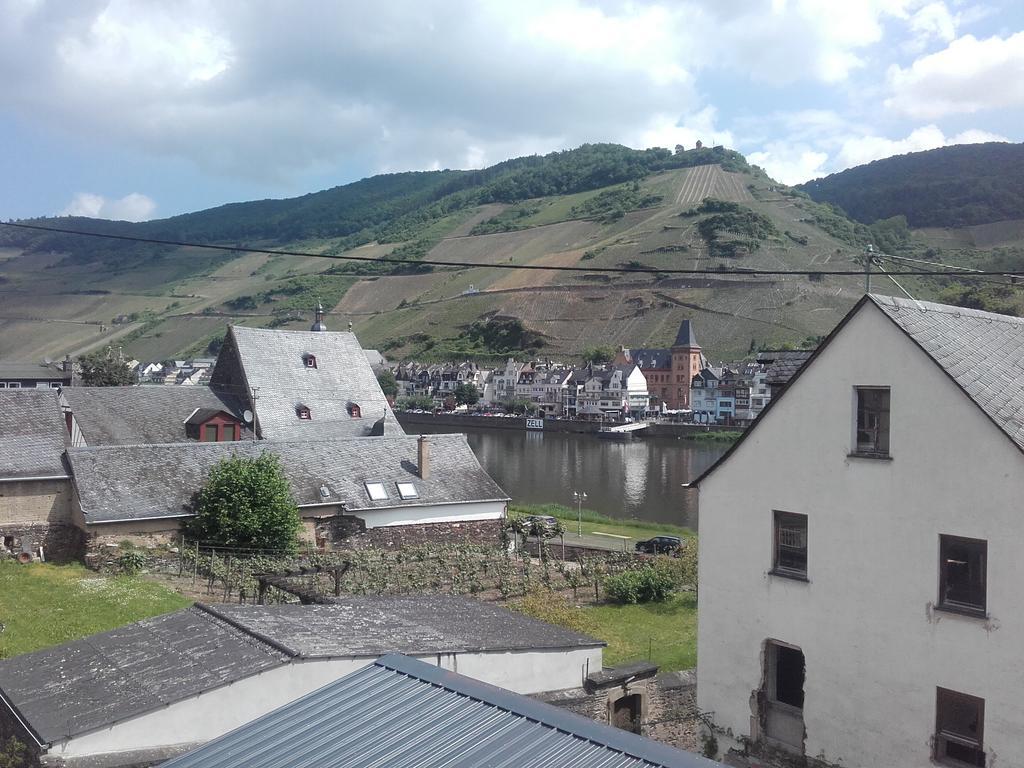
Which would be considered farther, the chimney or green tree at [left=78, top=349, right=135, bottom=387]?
green tree at [left=78, top=349, right=135, bottom=387]

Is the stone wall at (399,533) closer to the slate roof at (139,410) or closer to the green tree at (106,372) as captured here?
the slate roof at (139,410)

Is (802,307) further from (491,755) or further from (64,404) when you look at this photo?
(491,755)

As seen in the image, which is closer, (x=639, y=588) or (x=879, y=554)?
(x=879, y=554)

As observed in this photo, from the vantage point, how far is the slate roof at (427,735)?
6.15 meters

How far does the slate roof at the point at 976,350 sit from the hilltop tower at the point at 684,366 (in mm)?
111874

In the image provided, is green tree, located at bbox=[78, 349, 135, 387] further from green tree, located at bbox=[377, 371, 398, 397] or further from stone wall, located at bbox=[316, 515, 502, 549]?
green tree, located at bbox=[377, 371, 398, 397]

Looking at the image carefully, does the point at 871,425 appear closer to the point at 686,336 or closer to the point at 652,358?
the point at 686,336

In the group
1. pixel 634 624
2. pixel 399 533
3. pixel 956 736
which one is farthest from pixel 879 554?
pixel 399 533

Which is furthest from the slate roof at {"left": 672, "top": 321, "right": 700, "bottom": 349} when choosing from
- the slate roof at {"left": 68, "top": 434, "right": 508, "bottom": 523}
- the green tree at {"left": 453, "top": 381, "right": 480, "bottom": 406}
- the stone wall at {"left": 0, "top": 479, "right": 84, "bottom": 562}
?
the stone wall at {"left": 0, "top": 479, "right": 84, "bottom": 562}

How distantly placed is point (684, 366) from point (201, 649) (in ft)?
385

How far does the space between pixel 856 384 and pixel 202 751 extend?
8859mm

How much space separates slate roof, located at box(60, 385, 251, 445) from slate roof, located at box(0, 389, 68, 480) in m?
3.72

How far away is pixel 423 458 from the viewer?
31781 mm

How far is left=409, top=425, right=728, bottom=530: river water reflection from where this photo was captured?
5319cm
